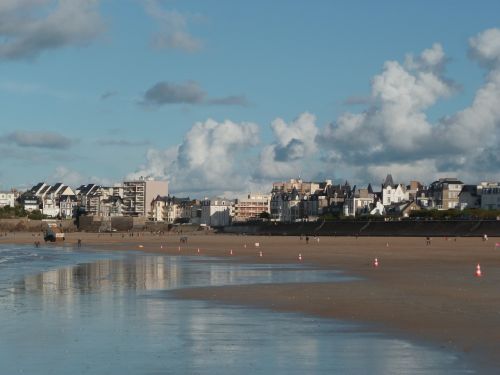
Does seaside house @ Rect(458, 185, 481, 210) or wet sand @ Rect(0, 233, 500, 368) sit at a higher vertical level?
seaside house @ Rect(458, 185, 481, 210)

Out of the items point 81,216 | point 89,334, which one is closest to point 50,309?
point 89,334

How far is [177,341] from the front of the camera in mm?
16672

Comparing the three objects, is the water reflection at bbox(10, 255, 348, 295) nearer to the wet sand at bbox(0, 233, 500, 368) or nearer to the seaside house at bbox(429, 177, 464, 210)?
the wet sand at bbox(0, 233, 500, 368)

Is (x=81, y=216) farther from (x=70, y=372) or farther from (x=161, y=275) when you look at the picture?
(x=70, y=372)

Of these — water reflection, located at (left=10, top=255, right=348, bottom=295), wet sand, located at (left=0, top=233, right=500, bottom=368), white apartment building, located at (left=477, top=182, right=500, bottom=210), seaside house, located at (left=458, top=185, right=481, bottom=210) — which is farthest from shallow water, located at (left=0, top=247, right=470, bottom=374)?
seaside house, located at (left=458, top=185, right=481, bottom=210)

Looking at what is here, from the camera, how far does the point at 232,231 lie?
619 feet

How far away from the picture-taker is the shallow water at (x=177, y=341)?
13984 mm

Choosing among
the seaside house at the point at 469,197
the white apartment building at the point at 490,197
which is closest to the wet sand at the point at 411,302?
the white apartment building at the point at 490,197

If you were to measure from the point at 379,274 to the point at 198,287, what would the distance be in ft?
A: 33.8

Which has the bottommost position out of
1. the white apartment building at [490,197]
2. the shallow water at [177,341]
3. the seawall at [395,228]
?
the shallow water at [177,341]

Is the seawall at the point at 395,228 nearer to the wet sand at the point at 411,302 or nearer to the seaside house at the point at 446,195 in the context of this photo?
the seaside house at the point at 446,195

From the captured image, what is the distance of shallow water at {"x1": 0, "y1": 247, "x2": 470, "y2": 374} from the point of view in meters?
14.0

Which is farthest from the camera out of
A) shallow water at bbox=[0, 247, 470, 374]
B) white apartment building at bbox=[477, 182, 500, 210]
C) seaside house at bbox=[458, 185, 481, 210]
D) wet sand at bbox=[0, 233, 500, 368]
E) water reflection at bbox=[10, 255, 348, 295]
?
seaside house at bbox=[458, 185, 481, 210]

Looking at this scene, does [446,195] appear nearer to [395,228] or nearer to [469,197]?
[469,197]
